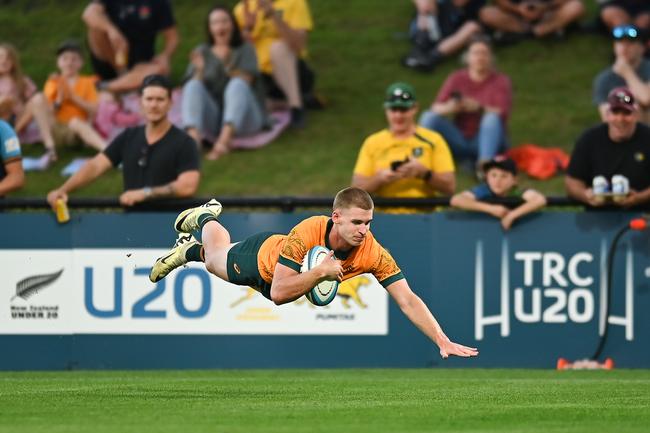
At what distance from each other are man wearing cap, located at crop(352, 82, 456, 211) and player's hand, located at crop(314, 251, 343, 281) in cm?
468

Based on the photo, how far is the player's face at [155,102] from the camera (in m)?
14.0

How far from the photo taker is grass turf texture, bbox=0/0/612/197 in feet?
59.5

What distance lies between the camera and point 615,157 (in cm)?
1416

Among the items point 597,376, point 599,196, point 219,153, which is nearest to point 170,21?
point 219,153

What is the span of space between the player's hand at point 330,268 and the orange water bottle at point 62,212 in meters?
5.19

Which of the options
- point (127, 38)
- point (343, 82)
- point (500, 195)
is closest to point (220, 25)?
point (127, 38)

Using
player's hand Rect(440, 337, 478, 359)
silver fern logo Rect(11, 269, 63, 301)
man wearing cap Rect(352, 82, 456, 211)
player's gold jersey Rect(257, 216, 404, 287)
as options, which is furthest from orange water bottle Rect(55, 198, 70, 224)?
player's hand Rect(440, 337, 478, 359)

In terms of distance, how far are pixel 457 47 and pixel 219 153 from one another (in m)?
4.18

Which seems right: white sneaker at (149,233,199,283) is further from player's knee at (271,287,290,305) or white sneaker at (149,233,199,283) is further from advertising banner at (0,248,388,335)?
player's knee at (271,287,290,305)

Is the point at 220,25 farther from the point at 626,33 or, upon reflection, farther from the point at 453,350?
the point at 453,350

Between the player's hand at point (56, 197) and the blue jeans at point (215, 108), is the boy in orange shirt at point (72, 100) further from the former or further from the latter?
the player's hand at point (56, 197)

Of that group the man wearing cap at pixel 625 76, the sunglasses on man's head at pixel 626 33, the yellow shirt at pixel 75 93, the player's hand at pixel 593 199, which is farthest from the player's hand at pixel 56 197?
the sunglasses on man's head at pixel 626 33

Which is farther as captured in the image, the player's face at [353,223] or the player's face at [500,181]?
the player's face at [500,181]

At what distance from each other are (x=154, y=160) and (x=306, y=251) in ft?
13.5
